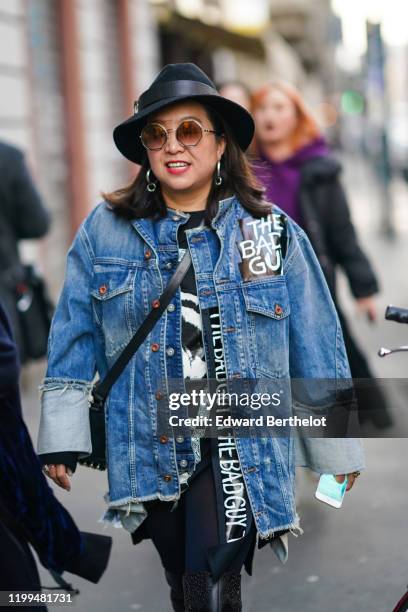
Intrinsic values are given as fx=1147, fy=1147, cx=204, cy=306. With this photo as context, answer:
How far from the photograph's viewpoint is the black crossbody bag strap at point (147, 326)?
10.3ft

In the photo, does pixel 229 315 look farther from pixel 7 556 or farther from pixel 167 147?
pixel 7 556

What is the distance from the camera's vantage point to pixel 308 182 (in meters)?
5.62

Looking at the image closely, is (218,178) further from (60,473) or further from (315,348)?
(60,473)

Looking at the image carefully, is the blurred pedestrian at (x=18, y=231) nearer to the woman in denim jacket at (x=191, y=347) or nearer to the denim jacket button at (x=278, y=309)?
the woman in denim jacket at (x=191, y=347)

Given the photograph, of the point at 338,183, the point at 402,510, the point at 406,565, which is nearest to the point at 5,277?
the point at 338,183

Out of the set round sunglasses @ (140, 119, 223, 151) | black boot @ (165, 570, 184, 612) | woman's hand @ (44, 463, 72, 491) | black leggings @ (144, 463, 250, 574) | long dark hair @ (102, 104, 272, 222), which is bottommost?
black boot @ (165, 570, 184, 612)

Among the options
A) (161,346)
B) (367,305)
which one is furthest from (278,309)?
(367,305)

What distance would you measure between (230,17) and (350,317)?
13.0m

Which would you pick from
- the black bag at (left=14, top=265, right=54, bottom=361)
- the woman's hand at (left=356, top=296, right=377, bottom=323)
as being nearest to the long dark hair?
the woman's hand at (left=356, top=296, right=377, bottom=323)

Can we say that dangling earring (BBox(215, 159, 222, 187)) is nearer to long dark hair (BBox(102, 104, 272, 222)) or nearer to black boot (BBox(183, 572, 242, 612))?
long dark hair (BBox(102, 104, 272, 222))

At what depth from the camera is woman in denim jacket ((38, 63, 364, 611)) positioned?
3.12 metres

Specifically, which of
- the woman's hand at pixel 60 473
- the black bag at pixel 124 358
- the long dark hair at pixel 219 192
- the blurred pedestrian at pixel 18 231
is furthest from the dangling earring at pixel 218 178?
the blurred pedestrian at pixel 18 231

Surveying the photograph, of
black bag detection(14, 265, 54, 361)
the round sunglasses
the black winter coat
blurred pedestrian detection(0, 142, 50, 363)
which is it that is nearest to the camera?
the round sunglasses

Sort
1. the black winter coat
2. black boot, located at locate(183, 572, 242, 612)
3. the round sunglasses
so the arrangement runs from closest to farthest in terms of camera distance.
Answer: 1. black boot, located at locate(183, 572, 242, 612)
2. the round sunglasses
3. the black winter coat
